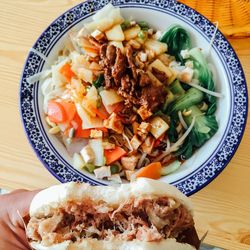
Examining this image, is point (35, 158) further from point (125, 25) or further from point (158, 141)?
point (125, 25)

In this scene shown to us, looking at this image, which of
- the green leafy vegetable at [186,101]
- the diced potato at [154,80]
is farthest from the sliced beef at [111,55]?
the green leafy vegetable at [186,101]

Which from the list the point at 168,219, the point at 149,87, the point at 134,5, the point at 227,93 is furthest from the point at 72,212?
the point at 134,5

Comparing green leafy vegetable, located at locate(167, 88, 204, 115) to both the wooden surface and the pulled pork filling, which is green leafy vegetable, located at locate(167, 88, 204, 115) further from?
the pulled pork filling

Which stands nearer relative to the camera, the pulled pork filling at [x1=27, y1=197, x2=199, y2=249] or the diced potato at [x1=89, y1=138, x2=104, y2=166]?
the pulled pork filling at [x1=27, y1=197, x2=199, y2=249]

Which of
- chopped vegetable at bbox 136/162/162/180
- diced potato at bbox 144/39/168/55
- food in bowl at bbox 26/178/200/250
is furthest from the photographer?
diced potato at bbox 144/39/168/55

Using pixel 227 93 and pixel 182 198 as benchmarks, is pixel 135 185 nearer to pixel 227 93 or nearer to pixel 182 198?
pixel 182 198

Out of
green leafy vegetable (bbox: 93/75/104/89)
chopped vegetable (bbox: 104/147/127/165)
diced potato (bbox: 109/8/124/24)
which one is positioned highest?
diced potato (bbox: 109/8/124/24)

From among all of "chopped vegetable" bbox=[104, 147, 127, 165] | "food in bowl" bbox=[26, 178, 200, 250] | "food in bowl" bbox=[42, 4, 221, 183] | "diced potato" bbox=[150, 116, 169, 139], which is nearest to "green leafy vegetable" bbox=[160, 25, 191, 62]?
"food in bowl" bbox=[42, 4, 221, 183]
